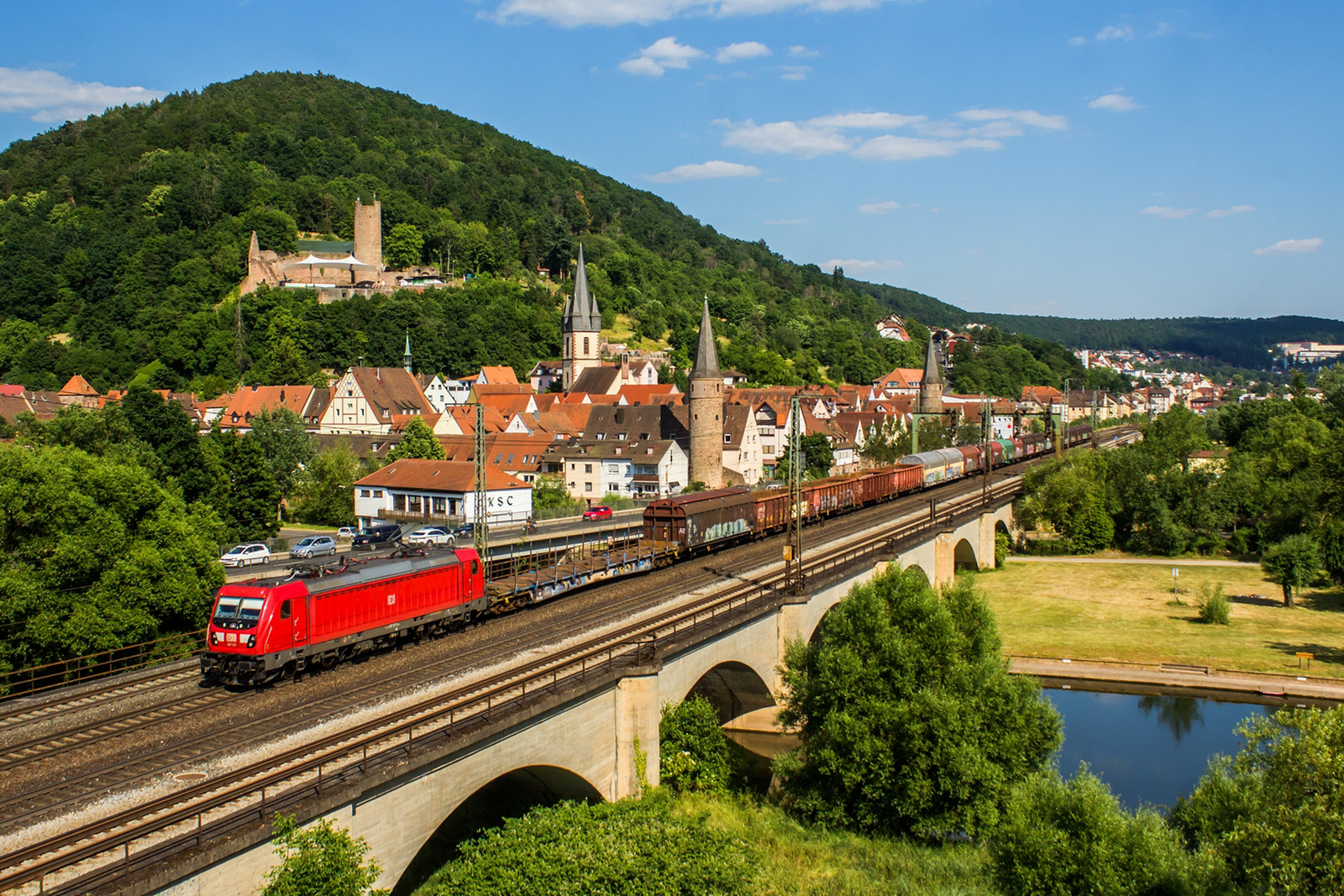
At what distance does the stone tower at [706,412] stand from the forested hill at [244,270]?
6819 cm

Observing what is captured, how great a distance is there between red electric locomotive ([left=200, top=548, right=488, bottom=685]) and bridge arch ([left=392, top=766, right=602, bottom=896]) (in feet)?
17.1

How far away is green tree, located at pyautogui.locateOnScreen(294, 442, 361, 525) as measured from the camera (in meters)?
66.4

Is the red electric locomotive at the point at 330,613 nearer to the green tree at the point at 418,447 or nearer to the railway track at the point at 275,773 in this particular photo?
the railway track at the point at 275,773

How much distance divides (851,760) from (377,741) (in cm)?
1355

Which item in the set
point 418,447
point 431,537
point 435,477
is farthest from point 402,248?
point 431,537

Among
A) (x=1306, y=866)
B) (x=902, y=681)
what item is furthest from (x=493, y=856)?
(x=1306, y=866)

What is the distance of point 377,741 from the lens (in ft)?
56.6

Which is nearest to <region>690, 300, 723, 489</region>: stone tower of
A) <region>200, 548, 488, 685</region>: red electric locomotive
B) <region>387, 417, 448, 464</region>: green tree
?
<region>387, 417, 448, 464</region>: green tree

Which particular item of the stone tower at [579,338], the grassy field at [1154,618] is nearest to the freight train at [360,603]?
the grassy field at [1154,618]

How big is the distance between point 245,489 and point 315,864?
42.2 m

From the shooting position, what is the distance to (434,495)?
60219 millimetres

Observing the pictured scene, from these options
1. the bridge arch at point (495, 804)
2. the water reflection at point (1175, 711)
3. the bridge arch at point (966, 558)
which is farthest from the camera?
the bridge arch at point (966, 558)

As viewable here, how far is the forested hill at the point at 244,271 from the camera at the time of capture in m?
131

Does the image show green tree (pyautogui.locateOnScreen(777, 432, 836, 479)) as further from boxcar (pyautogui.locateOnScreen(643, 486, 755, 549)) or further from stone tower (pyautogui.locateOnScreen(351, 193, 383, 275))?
stone tower (pyautogui.locateOnScreen(351, 193, 383, 275))
